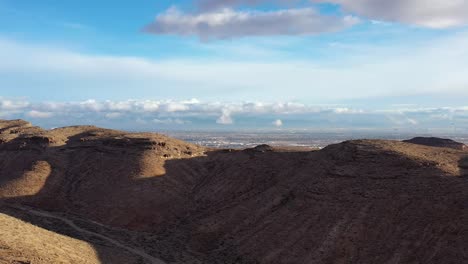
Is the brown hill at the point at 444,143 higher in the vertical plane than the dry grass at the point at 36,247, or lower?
higher

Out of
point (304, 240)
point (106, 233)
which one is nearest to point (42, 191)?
point (106, 233)

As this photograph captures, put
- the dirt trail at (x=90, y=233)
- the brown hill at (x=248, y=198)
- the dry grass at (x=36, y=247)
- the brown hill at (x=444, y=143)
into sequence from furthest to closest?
the brown hill at (x=444, y=143) < the dirt trail at (x=90, y=233) < the brown hill at (x=248, y=198) < the dry grass at (x=36, y=247)

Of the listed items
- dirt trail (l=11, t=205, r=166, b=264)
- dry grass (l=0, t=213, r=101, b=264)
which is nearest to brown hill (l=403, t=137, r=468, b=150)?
dirt trail (l=11, t=205, r=166, b=264)

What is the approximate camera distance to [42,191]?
235 ft

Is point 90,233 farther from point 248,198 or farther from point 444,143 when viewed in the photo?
point 444,143

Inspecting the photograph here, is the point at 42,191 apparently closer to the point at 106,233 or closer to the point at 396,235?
the point at 106,233

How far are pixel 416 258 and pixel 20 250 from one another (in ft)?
111

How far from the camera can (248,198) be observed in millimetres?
64188

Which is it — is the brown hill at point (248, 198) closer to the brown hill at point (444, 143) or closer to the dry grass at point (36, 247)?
the dry grass at point (36, 247)

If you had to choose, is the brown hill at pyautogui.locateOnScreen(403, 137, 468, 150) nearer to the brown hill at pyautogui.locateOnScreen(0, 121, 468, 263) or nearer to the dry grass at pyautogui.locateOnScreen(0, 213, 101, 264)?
the brown hill at pyautogui.locateOnScreen(0, 121, 468, 263)

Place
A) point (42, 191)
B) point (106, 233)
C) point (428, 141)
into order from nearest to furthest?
point (106, 233) < point (42, 191) < point (428, 141)

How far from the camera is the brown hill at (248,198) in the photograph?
154 ft

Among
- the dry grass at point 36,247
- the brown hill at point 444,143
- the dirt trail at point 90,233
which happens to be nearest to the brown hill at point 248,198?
the dirt trail at point 90,233

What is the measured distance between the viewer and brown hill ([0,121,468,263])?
154ft
